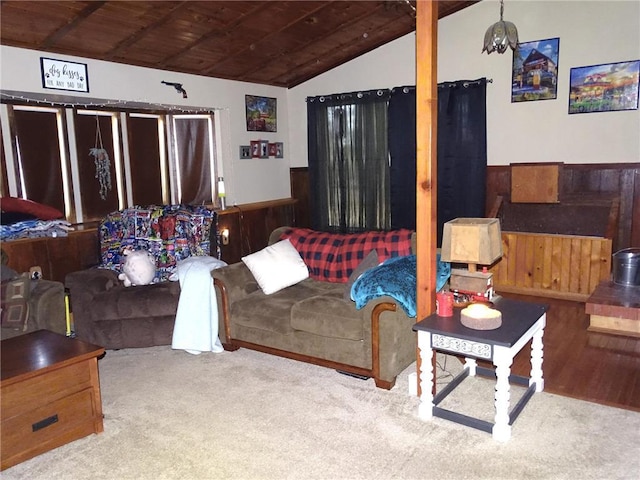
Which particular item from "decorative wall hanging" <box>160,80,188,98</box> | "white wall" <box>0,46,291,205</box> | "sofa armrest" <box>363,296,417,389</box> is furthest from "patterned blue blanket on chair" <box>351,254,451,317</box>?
"decorative wall hanging" <box>160,80,188,98</box>

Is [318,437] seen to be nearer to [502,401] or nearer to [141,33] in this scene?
[502,401]

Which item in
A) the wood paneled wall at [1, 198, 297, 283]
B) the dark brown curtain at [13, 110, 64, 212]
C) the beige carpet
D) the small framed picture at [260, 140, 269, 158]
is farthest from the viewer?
the small framed picture at [260, 140, 269, 158]

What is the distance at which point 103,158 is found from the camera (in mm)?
4828

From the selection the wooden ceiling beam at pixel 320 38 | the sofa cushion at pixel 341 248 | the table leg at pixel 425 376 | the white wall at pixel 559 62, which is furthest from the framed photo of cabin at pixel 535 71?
the table leg at pixel 425 376

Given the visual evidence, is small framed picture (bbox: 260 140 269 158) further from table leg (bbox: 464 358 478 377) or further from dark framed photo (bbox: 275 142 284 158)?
table leg (bbox: 464 358 478 377)

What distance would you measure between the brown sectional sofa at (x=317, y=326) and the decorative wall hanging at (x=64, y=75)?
198 cm

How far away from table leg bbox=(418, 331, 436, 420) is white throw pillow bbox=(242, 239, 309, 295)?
1.33m

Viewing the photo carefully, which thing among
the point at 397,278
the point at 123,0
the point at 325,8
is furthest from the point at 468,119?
the point at 123,0

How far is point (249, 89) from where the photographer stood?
6.00 metres

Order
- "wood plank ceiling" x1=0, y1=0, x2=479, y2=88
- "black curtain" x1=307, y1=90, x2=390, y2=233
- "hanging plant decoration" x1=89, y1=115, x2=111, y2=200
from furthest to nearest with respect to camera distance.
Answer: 1. "black curtain" x1=307, y1=90, x2=390, y2=233
2. "hanging plant decoration" x1=89, y1=115, x2=111, y2=200
3. "wood plank ceiling" x1=0, y1=0, x2=479, y2=88

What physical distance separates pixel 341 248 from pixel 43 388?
2104 mm

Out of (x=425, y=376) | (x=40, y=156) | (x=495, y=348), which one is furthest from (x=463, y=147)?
(x=40, y=156)

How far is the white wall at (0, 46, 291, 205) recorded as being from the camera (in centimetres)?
388

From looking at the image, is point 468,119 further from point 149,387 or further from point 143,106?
point 149,387
